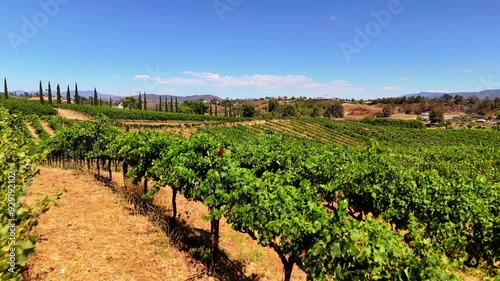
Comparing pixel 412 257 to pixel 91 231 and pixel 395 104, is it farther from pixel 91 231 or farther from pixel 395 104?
pixel 395 104

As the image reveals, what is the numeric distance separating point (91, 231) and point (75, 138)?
1114 centimetres

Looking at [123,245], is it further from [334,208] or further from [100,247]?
[334,208]

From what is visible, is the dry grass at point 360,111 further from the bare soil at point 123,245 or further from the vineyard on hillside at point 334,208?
the bare soil at point 123,245

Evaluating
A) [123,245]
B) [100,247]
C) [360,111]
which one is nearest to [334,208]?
[123,245]

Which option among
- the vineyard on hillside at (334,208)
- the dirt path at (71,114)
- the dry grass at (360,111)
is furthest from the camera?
the dry grass at (360,111)

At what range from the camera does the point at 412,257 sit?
3.72 metres

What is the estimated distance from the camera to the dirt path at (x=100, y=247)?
6.03m

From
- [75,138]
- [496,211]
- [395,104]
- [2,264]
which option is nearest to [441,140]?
[496,211]

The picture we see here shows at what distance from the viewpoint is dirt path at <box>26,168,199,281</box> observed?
6.03 meters

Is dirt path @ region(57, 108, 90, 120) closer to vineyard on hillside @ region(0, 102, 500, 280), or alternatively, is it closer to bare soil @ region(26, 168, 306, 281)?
vineyard on hillside @ region(0, 102, 500, 280)

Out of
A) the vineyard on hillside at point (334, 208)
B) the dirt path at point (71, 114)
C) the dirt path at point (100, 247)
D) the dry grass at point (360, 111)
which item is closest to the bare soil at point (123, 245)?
the dirt path at point (100, 247)

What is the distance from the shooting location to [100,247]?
7.08 meters

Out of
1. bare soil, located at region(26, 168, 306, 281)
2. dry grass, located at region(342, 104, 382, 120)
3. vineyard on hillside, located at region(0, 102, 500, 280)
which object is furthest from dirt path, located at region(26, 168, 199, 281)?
dry grass, located at region(342, 104, 382, 120)

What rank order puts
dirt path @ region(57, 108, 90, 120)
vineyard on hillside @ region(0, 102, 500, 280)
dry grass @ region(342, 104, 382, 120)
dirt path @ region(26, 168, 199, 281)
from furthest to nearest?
dry grass @ region(342, 104, 382, 120), dirt path @ region(57, 108, 90, 120), dirt path @ region(26, 168, 199, 281), vineyard on hillside @ region(0, 102, 500, 280)
